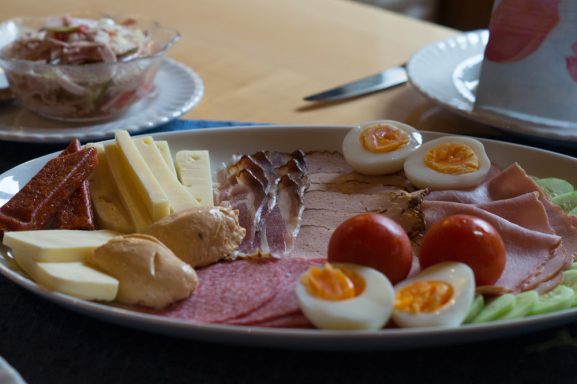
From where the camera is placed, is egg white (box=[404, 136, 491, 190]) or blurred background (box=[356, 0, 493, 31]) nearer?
egg white (box=[404, 136, 491, 190])

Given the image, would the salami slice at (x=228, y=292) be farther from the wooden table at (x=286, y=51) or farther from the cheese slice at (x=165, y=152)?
the wooden table at (x=286, y=51)

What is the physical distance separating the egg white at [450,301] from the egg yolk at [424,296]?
0.03 feet

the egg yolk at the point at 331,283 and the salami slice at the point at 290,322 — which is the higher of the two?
the egg yolk at the point at 331,283

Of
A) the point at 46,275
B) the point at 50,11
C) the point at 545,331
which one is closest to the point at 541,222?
the point at 545,331

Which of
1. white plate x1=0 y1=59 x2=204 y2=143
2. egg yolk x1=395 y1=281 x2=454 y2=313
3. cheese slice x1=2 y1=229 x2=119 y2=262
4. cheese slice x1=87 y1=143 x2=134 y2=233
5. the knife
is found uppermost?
egg yolk x1=395 y1=281 x2=454 y2=313

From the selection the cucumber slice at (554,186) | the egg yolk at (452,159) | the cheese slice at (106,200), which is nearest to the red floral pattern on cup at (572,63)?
the cucumber slice at (554,186)

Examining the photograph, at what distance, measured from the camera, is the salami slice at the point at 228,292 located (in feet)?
5.14

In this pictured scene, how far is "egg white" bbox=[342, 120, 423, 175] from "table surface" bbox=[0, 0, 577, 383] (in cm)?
55

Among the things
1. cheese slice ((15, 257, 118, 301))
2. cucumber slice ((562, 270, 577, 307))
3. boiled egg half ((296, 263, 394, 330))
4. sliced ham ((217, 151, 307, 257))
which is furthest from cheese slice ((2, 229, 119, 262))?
cucumber slice ((562, 270, 577, 307))

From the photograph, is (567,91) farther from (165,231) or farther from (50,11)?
(50,11)

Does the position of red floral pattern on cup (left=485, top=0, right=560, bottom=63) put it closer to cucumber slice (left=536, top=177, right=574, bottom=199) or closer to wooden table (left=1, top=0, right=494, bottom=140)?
wooden table (left=1, top=0, right=494, bottom=140)

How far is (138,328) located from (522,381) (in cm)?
82

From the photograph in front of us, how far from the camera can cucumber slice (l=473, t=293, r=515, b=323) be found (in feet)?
5.10

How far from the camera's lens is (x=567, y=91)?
8.41 feet
